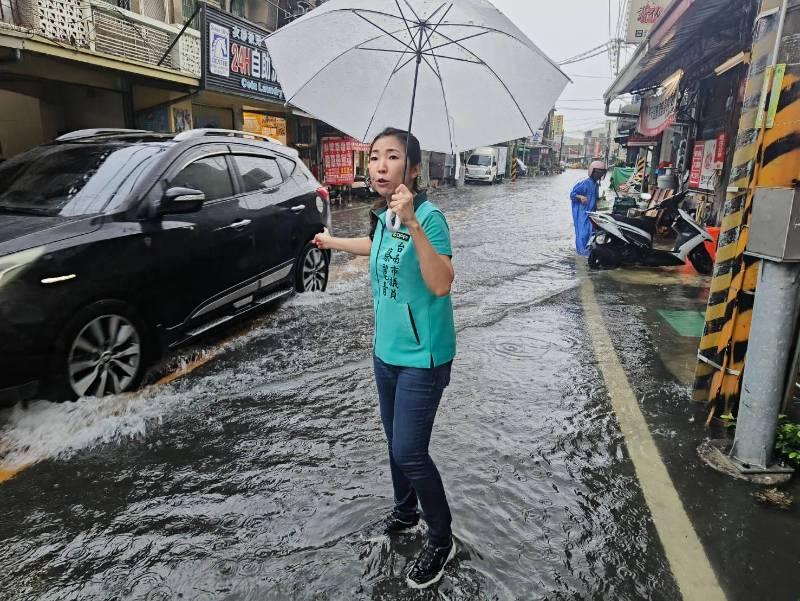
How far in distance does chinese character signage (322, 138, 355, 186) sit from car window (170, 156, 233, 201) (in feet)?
51.3

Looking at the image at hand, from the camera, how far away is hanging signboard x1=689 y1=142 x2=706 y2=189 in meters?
11.7

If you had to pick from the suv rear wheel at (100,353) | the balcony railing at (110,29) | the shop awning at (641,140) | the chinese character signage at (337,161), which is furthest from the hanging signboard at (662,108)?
the chinese character signage at (337,161)

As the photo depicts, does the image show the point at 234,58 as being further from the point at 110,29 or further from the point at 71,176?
the point at 71,176

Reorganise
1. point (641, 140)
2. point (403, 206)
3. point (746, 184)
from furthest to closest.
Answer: point (641, 140)
point (746, 184)
point (403, 206)

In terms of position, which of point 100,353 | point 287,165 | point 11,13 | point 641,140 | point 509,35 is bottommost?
point 100,353

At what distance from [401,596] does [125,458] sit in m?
1.84

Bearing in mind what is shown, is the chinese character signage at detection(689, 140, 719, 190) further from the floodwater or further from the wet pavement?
the floodwater

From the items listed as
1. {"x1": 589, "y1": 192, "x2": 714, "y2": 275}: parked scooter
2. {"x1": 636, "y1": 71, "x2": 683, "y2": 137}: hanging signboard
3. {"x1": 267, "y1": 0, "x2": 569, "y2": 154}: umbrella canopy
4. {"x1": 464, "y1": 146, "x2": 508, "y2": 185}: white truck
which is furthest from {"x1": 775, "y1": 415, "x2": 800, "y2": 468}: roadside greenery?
{"x1": 464, "y1": 146, "x2": 508, "y2": 185}: white truck

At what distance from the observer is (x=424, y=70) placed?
8.90 ft

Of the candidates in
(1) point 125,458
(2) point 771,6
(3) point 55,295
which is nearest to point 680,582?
(1) point 125,458

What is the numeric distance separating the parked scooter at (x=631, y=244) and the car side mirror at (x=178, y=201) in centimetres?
666

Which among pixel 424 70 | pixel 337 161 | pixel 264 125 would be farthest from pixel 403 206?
pixel 337 161

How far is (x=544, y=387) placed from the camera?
14.6ft

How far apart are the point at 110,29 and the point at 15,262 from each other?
385 inches
